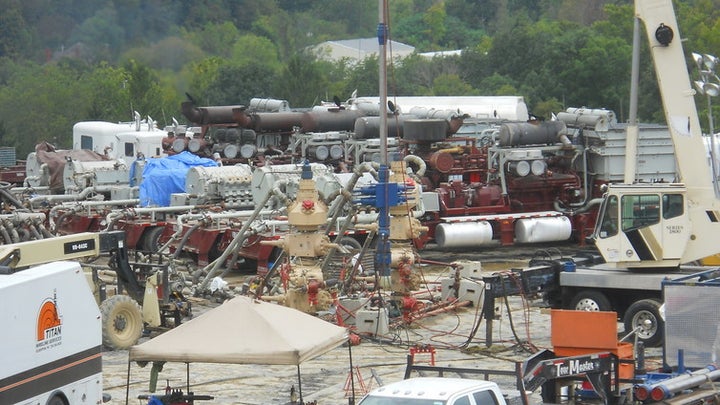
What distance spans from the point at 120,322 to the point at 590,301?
700cm

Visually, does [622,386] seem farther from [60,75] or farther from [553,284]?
[60,75]

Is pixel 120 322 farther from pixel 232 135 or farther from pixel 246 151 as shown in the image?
pixel 232 135

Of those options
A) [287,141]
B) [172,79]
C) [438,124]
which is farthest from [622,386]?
[172,79]

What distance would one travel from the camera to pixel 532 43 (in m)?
75.1

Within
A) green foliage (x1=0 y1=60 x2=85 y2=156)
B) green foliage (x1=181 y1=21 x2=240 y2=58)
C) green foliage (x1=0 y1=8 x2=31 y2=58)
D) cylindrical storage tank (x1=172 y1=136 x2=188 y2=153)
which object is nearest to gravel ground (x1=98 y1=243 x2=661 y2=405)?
cylindrical storage tank (x1=172 y1=136 x2=188 y2=153)

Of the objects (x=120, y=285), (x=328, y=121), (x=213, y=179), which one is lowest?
(x=120, y=285)

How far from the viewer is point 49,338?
15.4 metres

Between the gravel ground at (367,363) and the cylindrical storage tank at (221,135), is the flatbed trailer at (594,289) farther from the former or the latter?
the cylindrical storage tank at (221,135)

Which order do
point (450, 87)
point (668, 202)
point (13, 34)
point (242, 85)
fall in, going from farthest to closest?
1. point (450, 87)
2. point (242, 85)
3. point (13, 34)
4. point (668, 202)

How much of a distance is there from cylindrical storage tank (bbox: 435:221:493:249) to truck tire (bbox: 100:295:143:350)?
11.7 metres

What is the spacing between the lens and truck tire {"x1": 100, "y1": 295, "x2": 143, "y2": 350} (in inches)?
858

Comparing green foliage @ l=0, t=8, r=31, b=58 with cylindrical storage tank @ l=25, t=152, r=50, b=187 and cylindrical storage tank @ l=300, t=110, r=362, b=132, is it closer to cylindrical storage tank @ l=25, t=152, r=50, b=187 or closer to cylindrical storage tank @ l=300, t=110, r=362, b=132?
cylindrical storage tank @ l=25, t=152, r=50, b=187

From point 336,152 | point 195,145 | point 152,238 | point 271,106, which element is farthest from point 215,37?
point 152,238

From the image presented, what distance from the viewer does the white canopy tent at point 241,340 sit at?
15.1 meters
